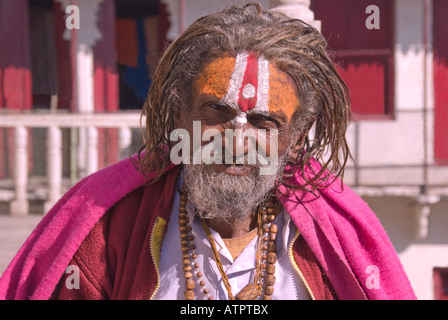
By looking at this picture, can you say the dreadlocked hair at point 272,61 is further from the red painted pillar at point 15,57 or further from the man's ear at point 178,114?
the red painted pillar at point 15,57

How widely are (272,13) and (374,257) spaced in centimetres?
100

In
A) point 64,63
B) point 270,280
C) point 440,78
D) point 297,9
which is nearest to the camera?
point 270,280

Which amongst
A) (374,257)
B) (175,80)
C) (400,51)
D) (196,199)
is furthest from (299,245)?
(400,51)

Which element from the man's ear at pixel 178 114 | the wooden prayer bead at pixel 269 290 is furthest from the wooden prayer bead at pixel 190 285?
the man's ear at pixel 178 114

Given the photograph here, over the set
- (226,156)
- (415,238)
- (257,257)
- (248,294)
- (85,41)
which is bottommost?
(415,238)

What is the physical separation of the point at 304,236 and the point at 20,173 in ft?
16.3

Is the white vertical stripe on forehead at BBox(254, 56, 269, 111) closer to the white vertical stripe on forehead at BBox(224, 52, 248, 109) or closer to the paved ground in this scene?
the white vertical stripe on forehead at BBox(224, 52, 248, 109)

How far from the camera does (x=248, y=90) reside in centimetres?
196

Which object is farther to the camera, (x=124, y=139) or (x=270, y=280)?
(x=124, y=139)

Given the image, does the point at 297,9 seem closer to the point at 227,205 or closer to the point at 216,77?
the point at 216,77

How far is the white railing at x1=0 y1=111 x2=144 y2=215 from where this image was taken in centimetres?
625

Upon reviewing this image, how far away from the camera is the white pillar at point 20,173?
630 cm

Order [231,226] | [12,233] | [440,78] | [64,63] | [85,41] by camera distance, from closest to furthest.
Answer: [231,226] < [12,233] < [440,78] < [64,63] < [85,41]

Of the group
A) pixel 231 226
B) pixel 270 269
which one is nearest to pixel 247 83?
pixel 231 226
